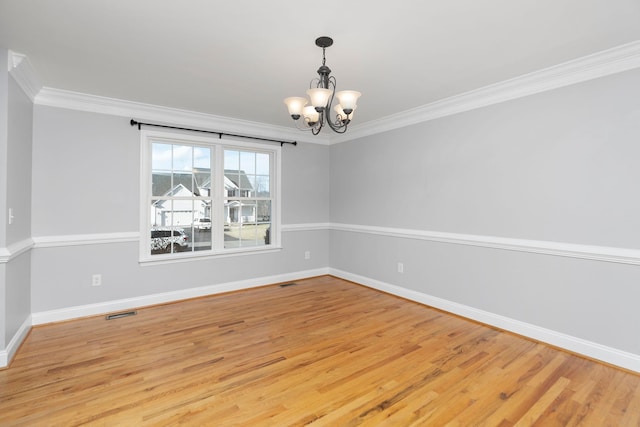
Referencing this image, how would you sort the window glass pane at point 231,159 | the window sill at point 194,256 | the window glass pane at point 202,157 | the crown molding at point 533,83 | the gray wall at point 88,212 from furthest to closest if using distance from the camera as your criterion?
the window glass pane at point 231,159
the window glass pane at point 202,157
the window sill at point 194,256
the gray wall at point 88,212
the crown molding at point 533,83

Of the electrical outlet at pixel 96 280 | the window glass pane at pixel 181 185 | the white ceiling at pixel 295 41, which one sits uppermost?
the white ceiling at pixel 295 41

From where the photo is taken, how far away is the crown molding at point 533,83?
2.52 meters

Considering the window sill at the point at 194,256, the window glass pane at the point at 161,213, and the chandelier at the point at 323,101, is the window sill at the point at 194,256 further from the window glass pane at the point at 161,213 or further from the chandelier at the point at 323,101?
the chandelier at the point at 323,101

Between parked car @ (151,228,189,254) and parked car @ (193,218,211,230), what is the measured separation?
7.5 inches

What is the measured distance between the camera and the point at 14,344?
2750 millimetres

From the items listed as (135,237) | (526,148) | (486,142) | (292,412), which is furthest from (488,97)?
(135,237)

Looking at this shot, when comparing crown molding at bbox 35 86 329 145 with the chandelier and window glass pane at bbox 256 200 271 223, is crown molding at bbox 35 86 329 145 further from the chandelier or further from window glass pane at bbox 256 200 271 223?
the chandelier

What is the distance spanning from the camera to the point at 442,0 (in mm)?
1920

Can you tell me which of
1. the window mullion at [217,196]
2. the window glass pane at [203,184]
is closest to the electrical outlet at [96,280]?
the window mullion at [217,196]

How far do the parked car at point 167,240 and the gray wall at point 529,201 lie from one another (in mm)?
2765

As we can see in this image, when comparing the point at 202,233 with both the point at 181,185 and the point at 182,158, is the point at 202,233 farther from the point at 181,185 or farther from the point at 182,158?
the point at 182,158

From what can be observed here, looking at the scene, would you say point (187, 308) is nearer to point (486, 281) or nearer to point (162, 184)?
point (162, 184)

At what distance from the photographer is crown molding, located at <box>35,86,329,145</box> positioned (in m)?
3.41

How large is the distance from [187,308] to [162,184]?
5.26 feet
